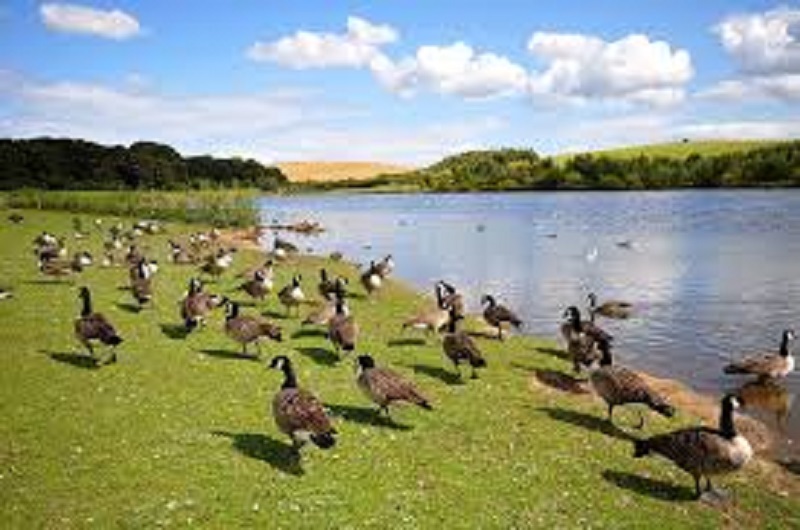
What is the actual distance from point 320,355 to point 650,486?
12625 mm

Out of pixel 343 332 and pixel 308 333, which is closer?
pixel 343 332

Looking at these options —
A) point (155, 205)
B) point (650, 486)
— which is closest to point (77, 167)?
point (155, 205)

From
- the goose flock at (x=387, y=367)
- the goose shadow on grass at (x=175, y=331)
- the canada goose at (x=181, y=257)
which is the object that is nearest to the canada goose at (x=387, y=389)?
the goose flock at (x=387, y=367)

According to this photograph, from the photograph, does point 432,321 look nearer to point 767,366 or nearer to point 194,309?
point 194,309

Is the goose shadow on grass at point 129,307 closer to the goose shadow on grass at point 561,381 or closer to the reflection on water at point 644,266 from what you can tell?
the goose shadow on grass at point 561,381

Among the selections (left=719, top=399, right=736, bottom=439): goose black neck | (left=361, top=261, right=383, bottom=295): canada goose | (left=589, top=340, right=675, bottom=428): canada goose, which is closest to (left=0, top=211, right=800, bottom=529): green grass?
(left=589, top=340, right=675, bottom=428): canada goose

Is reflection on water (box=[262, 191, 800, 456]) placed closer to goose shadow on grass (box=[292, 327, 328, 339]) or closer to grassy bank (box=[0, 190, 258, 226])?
grassy bank (box=[0, 190, 258, 226])

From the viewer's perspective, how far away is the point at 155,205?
99562mm

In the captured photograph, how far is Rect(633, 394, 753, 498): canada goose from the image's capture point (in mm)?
18172

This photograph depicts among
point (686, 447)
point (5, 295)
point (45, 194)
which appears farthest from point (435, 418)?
point (45, 194)

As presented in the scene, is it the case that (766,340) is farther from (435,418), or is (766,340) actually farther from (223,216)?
(223,216)

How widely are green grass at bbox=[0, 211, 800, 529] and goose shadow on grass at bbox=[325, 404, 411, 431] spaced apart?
0.32ft

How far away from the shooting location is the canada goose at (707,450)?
18.2 m

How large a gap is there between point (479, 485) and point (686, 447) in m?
4.45
